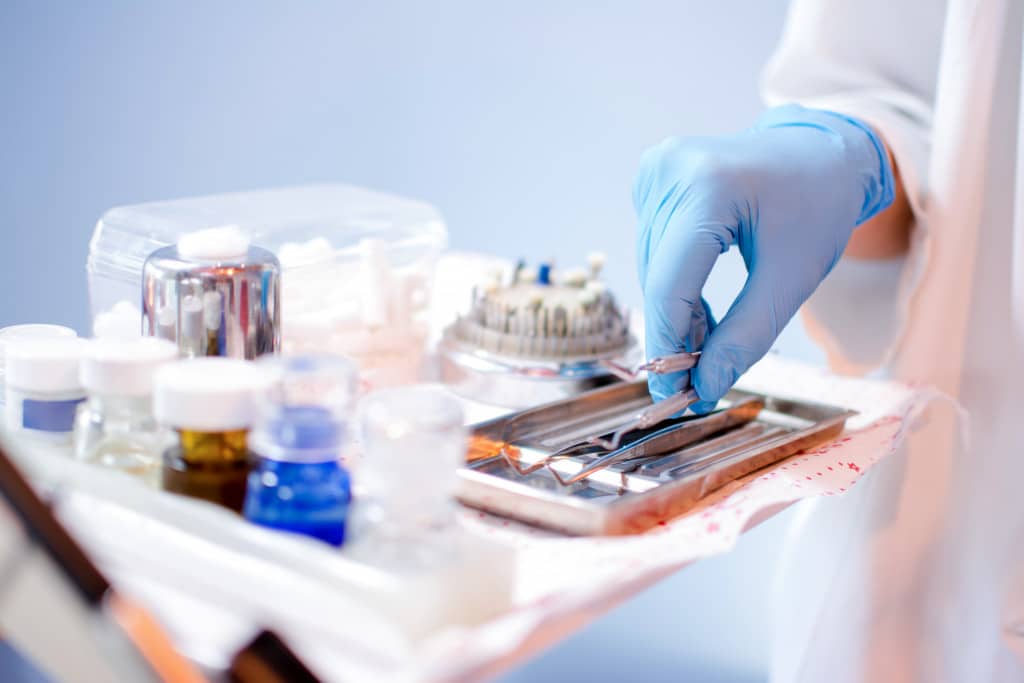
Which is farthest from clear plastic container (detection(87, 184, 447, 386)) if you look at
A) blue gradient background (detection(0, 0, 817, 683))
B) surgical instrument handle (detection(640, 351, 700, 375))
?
blue gradient background (detection(0, 0, 817, 683))

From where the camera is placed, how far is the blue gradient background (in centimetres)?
163

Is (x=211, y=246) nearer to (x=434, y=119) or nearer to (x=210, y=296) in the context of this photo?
(x=210, y=296)

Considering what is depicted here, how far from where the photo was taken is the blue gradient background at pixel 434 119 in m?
1.63

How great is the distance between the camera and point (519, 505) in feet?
2.12

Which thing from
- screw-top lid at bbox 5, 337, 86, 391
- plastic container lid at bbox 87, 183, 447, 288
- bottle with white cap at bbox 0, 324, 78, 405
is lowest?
bottle with white cap at bbox 0, 324, 78, 405

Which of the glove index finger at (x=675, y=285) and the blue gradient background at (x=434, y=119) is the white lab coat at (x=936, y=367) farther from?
the blue gradient background at (x=434, y=119)

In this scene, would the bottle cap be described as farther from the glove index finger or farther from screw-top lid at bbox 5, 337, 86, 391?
the glove index finger

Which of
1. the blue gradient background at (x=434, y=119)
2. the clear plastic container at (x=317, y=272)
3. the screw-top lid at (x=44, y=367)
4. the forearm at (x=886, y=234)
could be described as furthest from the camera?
the blue gradient background at (x=434, y=119)

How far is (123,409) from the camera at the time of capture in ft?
1.90

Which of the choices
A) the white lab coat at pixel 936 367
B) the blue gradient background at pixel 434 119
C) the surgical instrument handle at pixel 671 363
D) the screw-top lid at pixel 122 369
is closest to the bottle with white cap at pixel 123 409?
the screw-top lid at pixel 122 369

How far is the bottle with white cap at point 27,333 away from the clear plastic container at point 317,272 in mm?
96

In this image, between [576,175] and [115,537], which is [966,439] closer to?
[115,537]

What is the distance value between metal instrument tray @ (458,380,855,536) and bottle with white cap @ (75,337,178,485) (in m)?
0.19

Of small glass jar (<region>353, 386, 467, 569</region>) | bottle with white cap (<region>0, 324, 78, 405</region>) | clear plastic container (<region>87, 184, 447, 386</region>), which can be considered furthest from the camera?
clear plastic container (<region>87, 184, 447, 386</region>)
